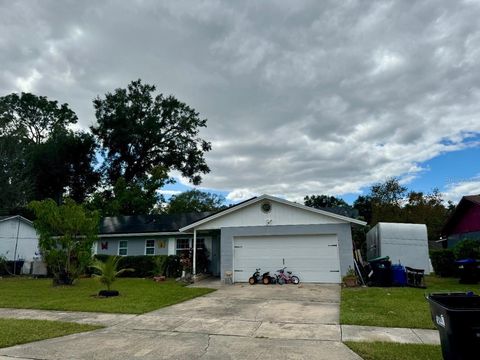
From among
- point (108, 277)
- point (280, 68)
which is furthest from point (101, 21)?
point (108, 277)

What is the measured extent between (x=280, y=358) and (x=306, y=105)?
522 inches

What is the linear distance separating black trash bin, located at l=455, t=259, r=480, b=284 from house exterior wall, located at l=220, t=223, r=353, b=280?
14.8 feet

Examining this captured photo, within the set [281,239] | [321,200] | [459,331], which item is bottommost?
[459,331]

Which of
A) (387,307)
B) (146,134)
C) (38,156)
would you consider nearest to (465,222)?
(387,307)

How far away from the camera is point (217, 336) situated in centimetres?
648

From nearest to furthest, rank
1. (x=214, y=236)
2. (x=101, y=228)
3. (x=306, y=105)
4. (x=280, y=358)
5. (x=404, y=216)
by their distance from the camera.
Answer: (x=280, y=358) < (x=306, y=105) < (x=214, y=236) < (x=101, y=228) < (x=404, y=216)

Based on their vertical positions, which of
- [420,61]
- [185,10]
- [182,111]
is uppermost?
[182,111]

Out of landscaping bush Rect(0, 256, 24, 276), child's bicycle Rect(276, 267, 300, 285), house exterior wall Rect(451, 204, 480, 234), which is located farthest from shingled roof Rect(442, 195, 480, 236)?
landscaping bush Rect(0, 256, 24, 276)

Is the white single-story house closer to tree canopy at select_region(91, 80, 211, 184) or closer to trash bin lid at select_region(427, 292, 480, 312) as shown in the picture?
trash bin lid at select_region(427, 292, 480, 312)

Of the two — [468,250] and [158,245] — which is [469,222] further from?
[158,245]

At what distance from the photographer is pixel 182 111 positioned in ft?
117

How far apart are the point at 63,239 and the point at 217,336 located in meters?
11.5

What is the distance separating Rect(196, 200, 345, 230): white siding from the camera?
1512 cm

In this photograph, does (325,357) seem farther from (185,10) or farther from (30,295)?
(30,295)
